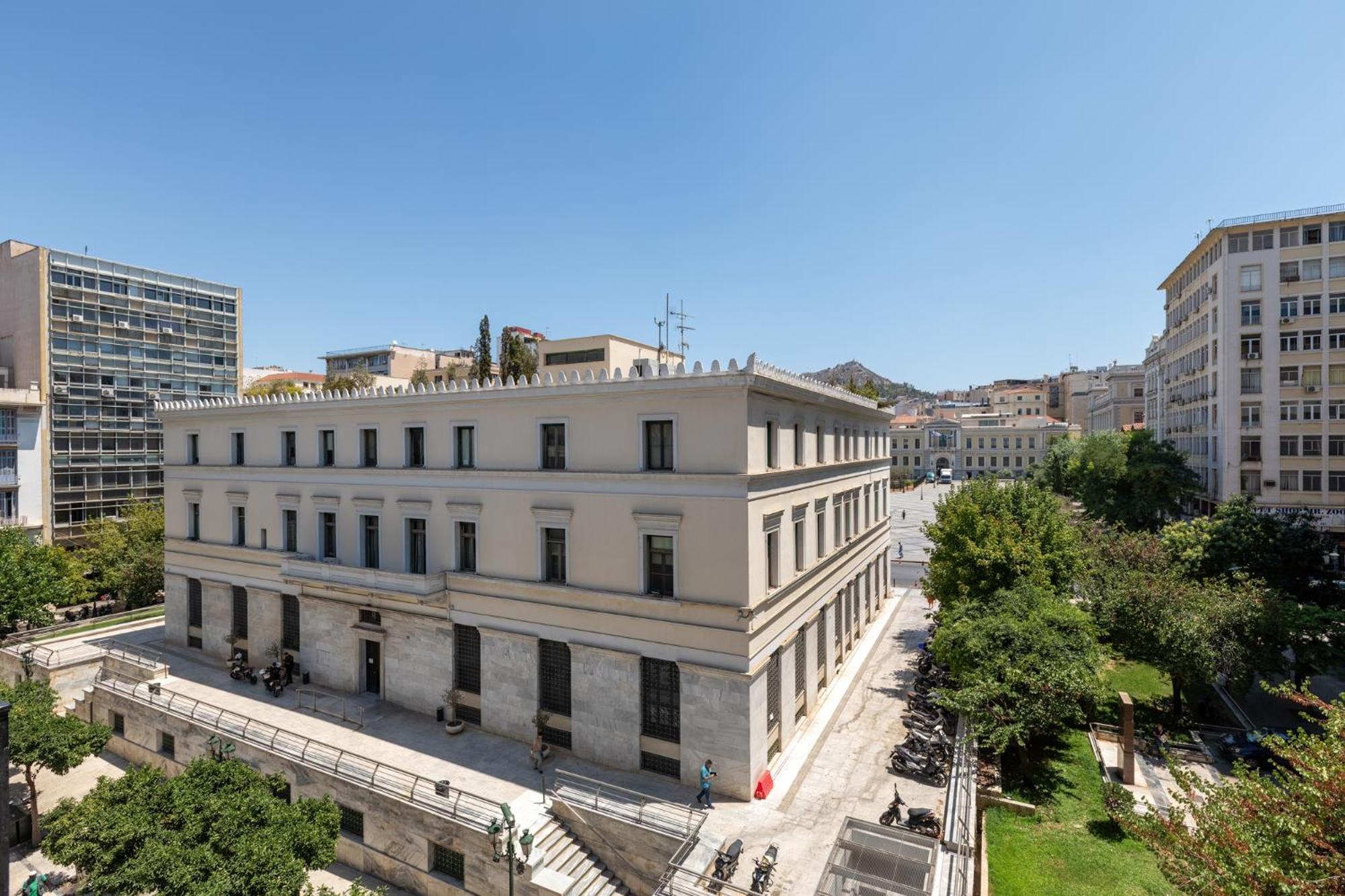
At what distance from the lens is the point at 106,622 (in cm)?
3925

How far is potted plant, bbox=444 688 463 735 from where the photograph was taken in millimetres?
23703

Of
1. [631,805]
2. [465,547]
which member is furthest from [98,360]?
[631,805]

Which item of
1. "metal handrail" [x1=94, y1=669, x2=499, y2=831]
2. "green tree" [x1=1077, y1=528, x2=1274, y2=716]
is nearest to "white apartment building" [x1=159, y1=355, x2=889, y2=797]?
Answer: "metal handrail" [x1=94, y1=669, x2=499, y2=831]

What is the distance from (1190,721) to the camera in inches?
942

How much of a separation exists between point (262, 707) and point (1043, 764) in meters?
29.0

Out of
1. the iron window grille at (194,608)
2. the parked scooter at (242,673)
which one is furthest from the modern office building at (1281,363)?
the iron window grille at (194,608)

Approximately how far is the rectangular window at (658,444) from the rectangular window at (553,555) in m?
4.25

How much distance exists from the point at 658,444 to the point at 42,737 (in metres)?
23.8

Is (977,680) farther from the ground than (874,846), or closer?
farther from the ground

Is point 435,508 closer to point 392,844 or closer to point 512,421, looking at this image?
point 512,421

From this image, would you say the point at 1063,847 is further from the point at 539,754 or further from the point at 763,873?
the point at 539,754

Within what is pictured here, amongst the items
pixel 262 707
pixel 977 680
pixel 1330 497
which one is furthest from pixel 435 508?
pixel 1330 497

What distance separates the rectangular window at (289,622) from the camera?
2977 cm

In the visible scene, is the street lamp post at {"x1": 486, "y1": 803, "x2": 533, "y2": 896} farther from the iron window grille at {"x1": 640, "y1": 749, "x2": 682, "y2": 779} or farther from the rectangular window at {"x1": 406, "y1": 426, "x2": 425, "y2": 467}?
the rectangular window at {"x1": 406, "y1": 426, "x2": 425, "y2": 467}
